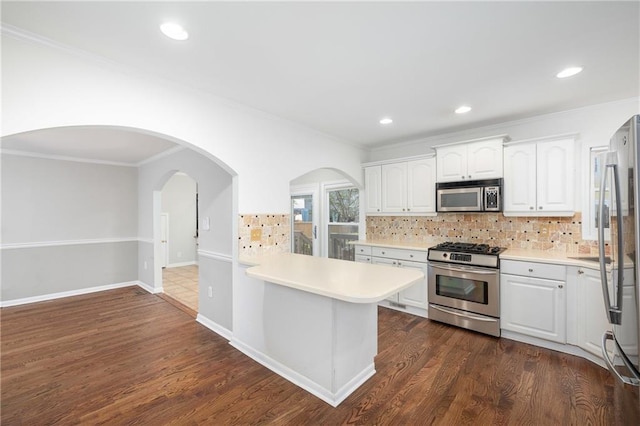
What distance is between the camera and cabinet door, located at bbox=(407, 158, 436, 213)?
3774 millimetres

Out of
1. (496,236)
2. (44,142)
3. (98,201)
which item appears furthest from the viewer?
(98,201)

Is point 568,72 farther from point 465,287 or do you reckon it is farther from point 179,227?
point 179,227

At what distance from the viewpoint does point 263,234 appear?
3.00m

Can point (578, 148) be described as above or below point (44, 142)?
below

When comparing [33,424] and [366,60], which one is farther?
[366,60]

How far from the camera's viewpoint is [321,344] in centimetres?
206

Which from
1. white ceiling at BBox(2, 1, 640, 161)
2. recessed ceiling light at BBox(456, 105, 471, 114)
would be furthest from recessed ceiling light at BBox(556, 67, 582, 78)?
→ recessed ceiling light at BBox(456, 105, 471, 114)

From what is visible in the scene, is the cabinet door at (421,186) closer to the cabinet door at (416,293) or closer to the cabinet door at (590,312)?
the cabinet door at (416,293)

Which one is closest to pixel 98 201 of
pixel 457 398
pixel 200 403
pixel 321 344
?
pixel 200 403

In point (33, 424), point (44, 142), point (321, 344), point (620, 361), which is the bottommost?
point (33, 424)

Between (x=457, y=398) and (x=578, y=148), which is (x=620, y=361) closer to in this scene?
(x=457, y=398)

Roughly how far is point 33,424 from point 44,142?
374 centimetres

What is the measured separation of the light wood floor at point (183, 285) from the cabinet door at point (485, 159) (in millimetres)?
4254

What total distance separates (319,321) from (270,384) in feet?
2.38
